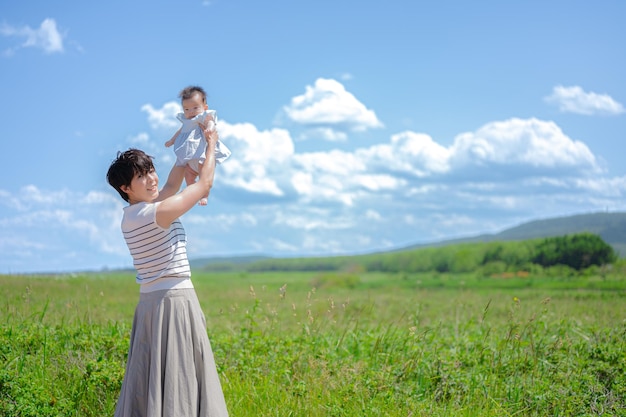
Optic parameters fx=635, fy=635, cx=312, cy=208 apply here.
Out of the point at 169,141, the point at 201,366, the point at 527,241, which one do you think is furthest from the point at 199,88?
the point at 527,241

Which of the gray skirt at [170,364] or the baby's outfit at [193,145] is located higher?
the baby's outfit at [193,145]

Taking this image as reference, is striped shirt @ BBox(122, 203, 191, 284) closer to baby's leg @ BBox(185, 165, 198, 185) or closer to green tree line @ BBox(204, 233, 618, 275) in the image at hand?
baby's leg @ BBox(185, 165, 198, 185)

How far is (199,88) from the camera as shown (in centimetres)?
408

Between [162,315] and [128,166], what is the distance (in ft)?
2.92

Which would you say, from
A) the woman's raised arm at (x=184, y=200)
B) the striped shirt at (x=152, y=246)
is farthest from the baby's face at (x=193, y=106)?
the striped shirt at (x=152, y=246)

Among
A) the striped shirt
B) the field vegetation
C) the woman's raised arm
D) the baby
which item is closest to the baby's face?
the baby

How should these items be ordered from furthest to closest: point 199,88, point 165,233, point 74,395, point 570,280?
1. point 570,280
2. point 74,395
3. point 199,88
4. point 165,233

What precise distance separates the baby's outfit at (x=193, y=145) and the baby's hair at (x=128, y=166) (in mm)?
255

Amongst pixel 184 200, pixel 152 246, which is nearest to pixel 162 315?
pixel 152 246

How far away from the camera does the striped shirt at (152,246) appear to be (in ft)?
12.0

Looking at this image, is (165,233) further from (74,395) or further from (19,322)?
(19,322)

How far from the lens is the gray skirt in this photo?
3703 mm

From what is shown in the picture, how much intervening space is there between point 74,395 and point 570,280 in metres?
19.9

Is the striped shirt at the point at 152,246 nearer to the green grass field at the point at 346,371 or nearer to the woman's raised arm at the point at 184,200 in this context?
the woman's raised arm at the point at 184,200
